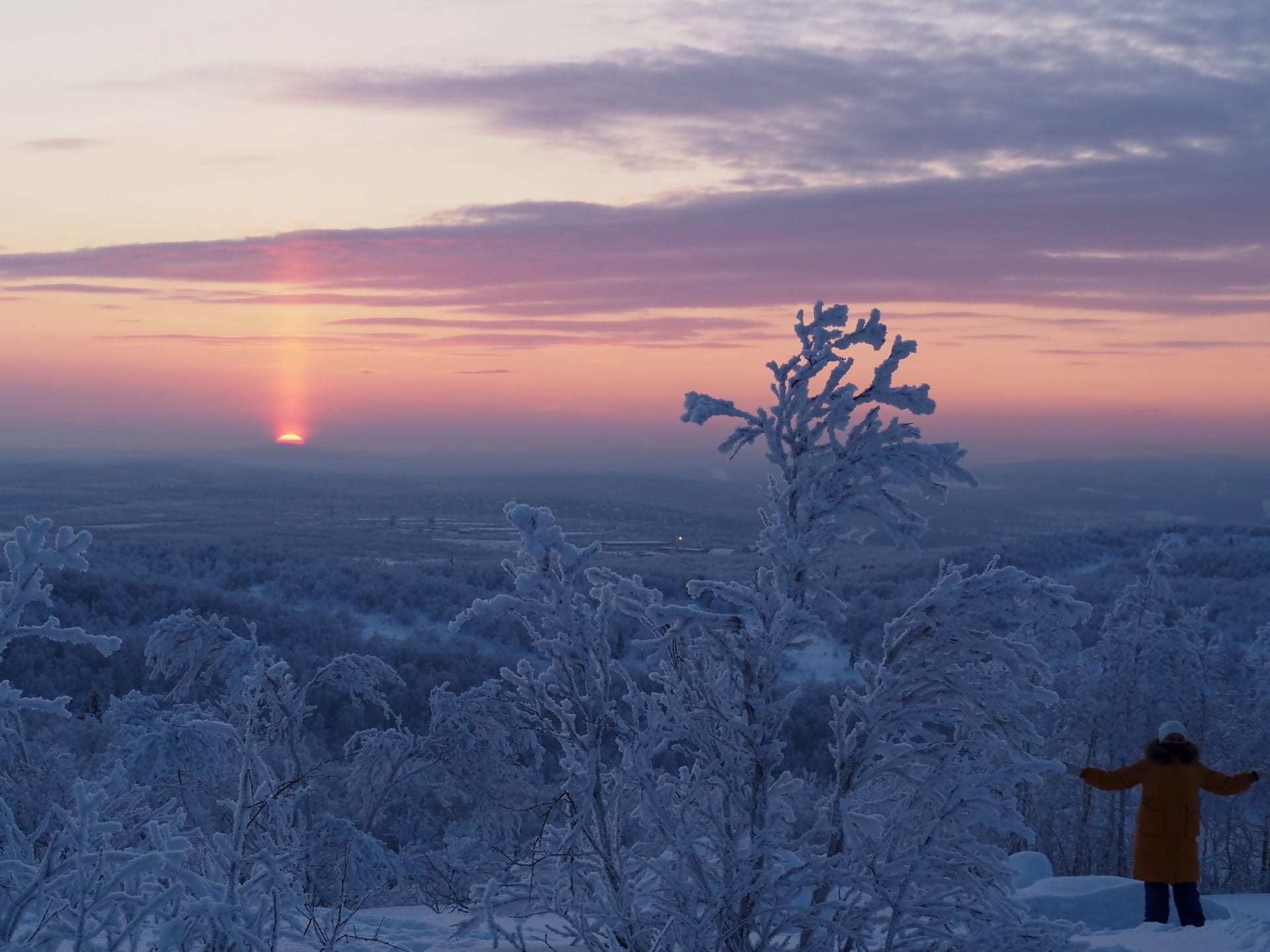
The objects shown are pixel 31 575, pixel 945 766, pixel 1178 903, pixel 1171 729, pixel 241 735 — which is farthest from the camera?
pixel 241 735

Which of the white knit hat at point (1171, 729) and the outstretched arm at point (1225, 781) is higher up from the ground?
the white knit hat at point (1171, 729)

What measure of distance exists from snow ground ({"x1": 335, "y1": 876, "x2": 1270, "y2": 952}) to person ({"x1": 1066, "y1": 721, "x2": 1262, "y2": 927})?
20cm

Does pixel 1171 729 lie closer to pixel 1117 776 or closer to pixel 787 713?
pixel 1117 776

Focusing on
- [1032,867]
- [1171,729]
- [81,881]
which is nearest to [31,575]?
[81,881]

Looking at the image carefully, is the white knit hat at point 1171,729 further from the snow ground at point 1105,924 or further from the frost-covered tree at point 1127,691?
the frost-covered tree at point 1127,691

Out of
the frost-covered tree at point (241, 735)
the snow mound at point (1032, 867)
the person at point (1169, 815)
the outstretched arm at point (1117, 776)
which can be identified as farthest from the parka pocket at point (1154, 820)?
the frost-covered tree at point (241, 735)

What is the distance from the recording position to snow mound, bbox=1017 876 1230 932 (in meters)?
8.05

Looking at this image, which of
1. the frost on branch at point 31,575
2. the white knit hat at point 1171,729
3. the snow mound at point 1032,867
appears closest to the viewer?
the frost on branch at point 31,575

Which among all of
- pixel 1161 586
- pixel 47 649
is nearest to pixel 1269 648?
pixel 1161 586

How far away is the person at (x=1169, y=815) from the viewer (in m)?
7.70

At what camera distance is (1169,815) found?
7.81 m

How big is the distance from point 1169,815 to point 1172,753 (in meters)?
0.45

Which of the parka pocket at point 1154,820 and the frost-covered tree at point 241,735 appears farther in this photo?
the frost-covered tree at point 241,735

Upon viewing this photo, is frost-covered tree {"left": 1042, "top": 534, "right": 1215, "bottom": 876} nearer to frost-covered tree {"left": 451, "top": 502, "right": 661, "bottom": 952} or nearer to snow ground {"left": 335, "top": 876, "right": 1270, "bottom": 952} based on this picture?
snow ground {"left": 335, "top": 876, "right": 1270, "bottom": 952}
